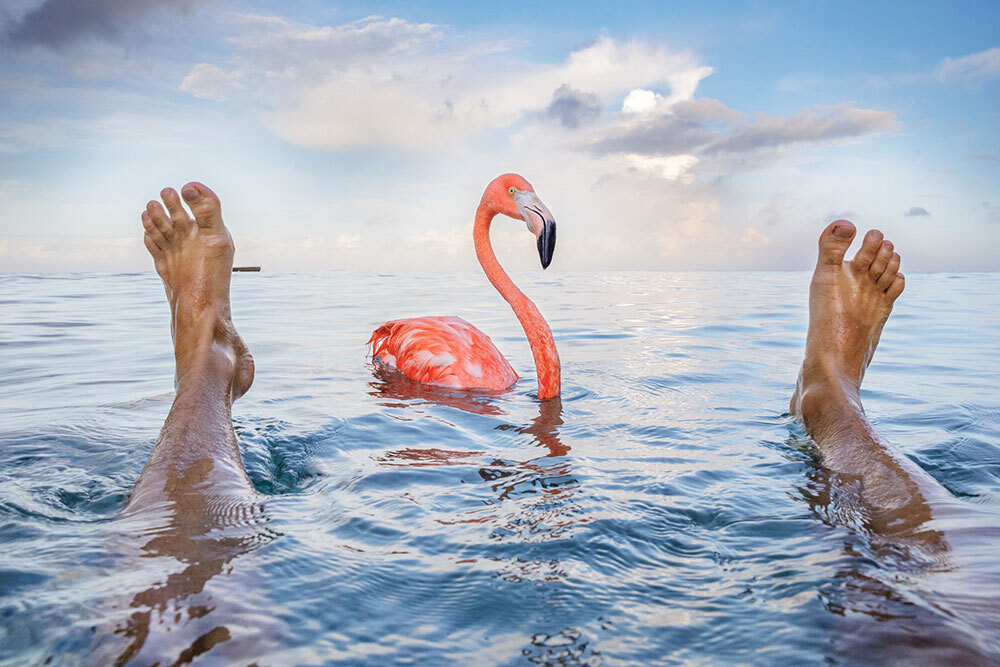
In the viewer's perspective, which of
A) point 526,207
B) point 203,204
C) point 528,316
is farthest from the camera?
point 528,316

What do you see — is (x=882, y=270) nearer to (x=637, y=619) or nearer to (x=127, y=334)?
(x=637, y=619)

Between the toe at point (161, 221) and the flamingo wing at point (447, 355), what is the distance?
1899 millimetres

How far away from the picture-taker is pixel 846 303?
11.1 feet

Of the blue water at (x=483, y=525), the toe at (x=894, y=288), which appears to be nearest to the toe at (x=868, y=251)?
the toe at (x=894, y=288)

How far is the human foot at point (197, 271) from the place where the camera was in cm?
299

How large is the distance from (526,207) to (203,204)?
182 cm

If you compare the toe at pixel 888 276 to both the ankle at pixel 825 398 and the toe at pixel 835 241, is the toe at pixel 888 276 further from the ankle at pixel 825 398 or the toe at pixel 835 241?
the ankle at pixel 825 398

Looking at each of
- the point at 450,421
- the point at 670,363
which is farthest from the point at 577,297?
the point at 450,421

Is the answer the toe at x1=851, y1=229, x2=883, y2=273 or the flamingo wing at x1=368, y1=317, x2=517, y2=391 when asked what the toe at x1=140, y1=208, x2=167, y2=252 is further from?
the toe at x1=851, y1=229, x2=883, y2=273

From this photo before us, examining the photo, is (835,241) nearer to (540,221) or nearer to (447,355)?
(540,221)

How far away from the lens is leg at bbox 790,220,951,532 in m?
2.41

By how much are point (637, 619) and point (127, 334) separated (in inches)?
299

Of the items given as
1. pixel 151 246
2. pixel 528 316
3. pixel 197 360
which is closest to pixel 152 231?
pixel 151 246

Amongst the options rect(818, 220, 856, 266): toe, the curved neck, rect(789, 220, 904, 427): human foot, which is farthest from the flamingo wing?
rect(818, 220, 856, 266): toe
